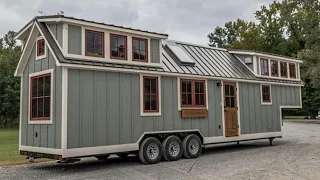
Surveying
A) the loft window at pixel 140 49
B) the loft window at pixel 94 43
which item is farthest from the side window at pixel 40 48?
the loft window at pixel 140 49

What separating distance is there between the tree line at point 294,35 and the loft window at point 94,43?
27.8m

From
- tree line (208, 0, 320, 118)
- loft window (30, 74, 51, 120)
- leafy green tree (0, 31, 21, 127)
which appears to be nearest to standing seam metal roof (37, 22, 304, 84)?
loft window (30, 74, 51, 120)

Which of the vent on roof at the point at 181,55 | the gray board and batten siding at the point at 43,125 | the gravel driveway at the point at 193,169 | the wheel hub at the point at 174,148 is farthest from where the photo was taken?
the vent on roof at the point at 181,55

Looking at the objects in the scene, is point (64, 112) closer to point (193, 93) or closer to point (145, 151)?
point (145, 151)

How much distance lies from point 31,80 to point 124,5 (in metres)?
8.22

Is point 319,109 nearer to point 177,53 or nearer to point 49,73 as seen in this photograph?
Answer: point 177,53

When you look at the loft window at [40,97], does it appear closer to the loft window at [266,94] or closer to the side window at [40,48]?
the side window at [40,48]

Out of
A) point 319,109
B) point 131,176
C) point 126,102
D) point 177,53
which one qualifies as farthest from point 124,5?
point 319,109

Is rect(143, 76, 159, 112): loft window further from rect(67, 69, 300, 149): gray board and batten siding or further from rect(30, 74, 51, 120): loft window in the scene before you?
rect(30, 74, 51, 120): loft window

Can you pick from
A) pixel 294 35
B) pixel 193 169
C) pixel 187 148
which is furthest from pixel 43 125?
pixel 294 35

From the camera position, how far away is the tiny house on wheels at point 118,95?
404 inches

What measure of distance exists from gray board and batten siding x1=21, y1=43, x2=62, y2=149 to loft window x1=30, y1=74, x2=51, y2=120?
0.28m

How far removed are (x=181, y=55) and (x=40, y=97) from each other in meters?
5.96

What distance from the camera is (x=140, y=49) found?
40.6 ft
